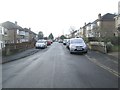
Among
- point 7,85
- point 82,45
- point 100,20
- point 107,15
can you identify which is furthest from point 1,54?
point 107,15

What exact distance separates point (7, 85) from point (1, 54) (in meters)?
16.0

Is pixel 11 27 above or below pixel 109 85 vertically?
above

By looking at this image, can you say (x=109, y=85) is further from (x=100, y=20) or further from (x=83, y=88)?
(x=100, y=20)

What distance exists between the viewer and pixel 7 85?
8.34 metres

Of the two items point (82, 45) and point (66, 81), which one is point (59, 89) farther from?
point (82, 45)

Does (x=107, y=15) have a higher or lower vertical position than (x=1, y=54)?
higher

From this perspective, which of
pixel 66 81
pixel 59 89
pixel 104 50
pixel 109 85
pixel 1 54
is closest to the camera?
pixel 59 89

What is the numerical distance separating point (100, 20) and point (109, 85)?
66.1 m

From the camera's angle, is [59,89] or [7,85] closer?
[59,89]

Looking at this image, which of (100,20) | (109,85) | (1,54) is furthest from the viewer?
(100,20)

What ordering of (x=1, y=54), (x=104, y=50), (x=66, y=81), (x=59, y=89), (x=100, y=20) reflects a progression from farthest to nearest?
(x=100, y=20) → (x=104, y=50) → (x=1, y=54) → (x=66, y=81) → (x=59, y=89)

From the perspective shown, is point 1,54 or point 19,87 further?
point 1,54

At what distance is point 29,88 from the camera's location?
7.63 metres

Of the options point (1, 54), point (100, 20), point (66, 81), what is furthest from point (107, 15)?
point (66, 81)
